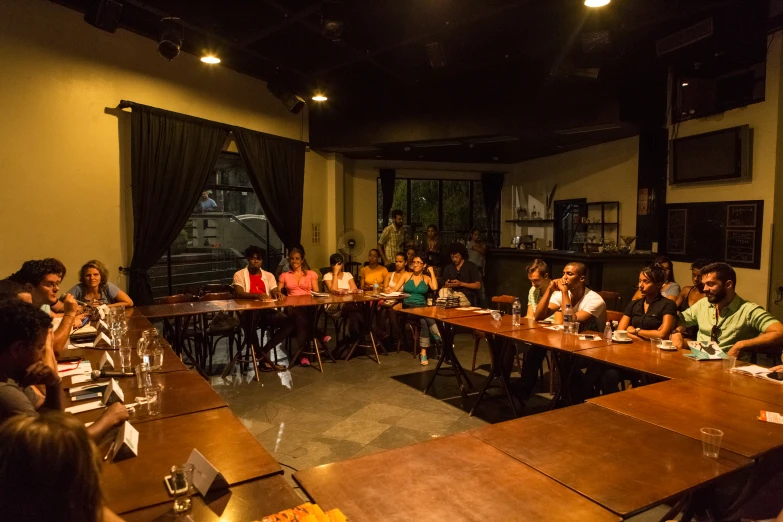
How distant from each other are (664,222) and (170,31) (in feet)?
22.3

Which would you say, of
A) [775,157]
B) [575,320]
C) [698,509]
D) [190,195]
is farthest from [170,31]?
[775,157]

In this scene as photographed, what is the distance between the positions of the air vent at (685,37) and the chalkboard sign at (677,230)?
7.04 ft

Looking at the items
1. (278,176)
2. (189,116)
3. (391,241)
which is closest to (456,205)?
(391,241)

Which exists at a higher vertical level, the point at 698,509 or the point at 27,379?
the point at 27,379

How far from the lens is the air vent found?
5371mm

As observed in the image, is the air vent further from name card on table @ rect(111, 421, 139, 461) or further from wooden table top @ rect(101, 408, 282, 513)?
name card on table @ rect(111, 421, 139, 461)

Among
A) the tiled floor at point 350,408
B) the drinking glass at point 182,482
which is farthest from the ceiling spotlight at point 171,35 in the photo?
the drinking glass at point 182,482

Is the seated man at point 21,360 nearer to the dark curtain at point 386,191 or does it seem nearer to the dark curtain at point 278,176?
the dark curtain at point 278,176

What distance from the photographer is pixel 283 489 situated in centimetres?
148

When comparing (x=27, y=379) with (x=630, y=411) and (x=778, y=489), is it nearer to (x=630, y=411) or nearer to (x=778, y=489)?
(x=630, y=411)

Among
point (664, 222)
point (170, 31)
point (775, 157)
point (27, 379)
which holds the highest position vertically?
point (170, 31)

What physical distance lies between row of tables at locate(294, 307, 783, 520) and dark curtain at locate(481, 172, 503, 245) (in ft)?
29.1

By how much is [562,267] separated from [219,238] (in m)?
5.15

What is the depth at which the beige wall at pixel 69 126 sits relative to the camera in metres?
4.82
